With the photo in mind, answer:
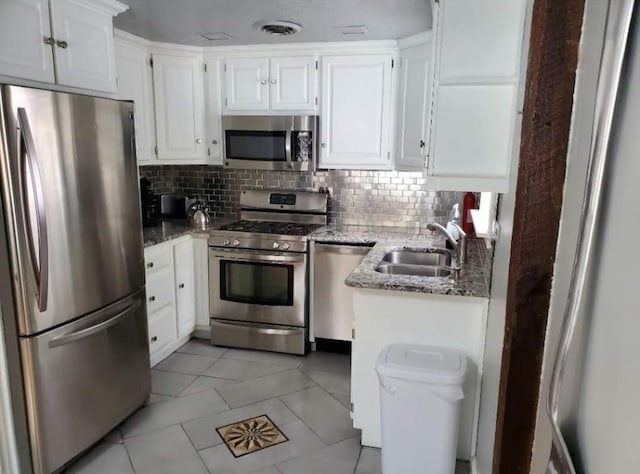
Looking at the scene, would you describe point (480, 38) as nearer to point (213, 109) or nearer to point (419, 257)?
point (419, 257)

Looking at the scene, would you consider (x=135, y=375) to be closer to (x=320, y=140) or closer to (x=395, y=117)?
(x=320, y=140)

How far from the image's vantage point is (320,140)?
3.61 meters

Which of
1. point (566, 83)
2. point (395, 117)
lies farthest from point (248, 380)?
point (566, 83)

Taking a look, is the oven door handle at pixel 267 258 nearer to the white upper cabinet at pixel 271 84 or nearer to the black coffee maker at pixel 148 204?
the black coffee maker at pixel 148 204

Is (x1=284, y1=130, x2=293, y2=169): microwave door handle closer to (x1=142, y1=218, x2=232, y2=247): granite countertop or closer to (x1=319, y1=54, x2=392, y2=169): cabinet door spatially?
(x1=319, y1=54, x2=392, y2=169): cabinet door

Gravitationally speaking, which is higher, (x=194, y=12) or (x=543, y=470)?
(x=194, y=12)

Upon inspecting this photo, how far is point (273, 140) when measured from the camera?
3.62 metres

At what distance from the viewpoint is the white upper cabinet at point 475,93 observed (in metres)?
1.76

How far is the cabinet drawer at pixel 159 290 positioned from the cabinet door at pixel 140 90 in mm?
899

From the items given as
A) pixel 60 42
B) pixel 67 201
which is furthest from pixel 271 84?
pixel 67 201

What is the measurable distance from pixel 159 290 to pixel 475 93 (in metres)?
2.44

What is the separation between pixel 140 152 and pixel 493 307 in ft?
8.96

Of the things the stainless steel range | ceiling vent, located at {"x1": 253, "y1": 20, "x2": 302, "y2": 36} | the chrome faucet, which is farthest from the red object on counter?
ceiling vent, located at {"x1": 253, "y1": 20, "x2": 302, "y2": 36}

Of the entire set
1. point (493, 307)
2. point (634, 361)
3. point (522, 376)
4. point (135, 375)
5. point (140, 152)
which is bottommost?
point (135, 375)
